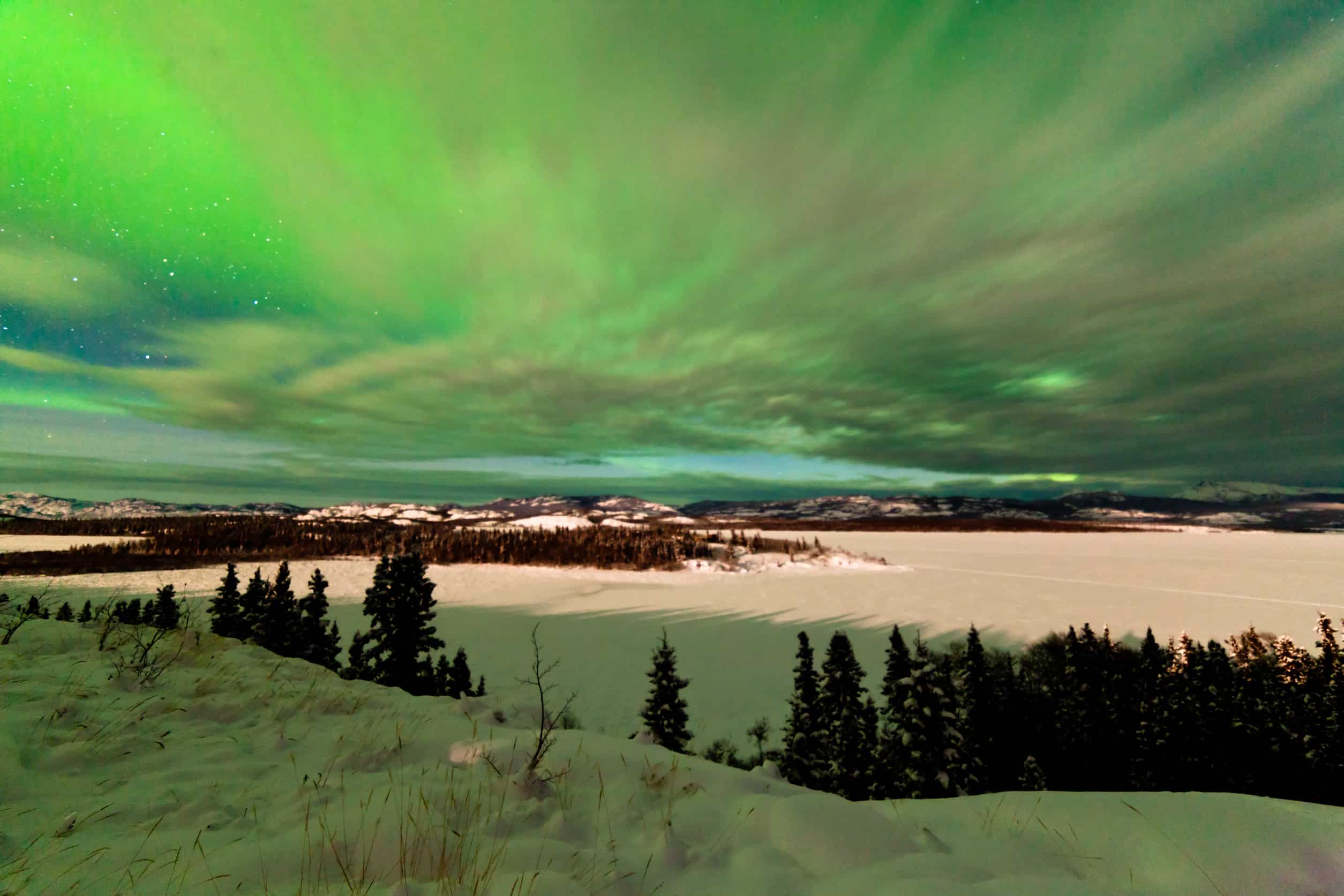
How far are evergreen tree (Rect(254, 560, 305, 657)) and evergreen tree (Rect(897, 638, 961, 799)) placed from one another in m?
21.2

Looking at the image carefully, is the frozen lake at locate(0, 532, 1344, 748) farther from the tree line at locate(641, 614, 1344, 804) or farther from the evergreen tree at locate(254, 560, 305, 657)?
the evergreen tree at locate(254, 560, 305, 657)

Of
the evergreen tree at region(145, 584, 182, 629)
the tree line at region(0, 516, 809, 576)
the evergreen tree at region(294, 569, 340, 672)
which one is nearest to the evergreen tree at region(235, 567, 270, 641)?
the evergreen tree at region(294, 569, 340, 672)

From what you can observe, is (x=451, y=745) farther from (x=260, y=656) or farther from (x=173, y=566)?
(x=173, y=566)

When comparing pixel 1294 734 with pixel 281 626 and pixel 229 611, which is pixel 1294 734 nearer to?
pixel 281 626

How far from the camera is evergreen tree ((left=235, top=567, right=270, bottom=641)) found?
1834 centimetres

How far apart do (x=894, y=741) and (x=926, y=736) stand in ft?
6.24

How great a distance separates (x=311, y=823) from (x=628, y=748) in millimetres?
3093

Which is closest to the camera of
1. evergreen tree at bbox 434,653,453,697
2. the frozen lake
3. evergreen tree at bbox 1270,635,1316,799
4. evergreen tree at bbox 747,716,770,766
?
evergreen tree at bbox 434,653,453,697

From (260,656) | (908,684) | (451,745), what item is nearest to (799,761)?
(908,684)

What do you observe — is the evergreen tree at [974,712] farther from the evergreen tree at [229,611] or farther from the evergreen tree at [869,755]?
the evergreen tree at [229,611]

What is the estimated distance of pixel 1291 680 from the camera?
71.4 ft

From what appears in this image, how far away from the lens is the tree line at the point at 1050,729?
54.9 feet

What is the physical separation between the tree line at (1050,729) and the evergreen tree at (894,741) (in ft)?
0.19

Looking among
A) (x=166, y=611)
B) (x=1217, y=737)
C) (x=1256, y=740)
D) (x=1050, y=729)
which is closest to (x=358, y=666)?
(x=166, y=611)
